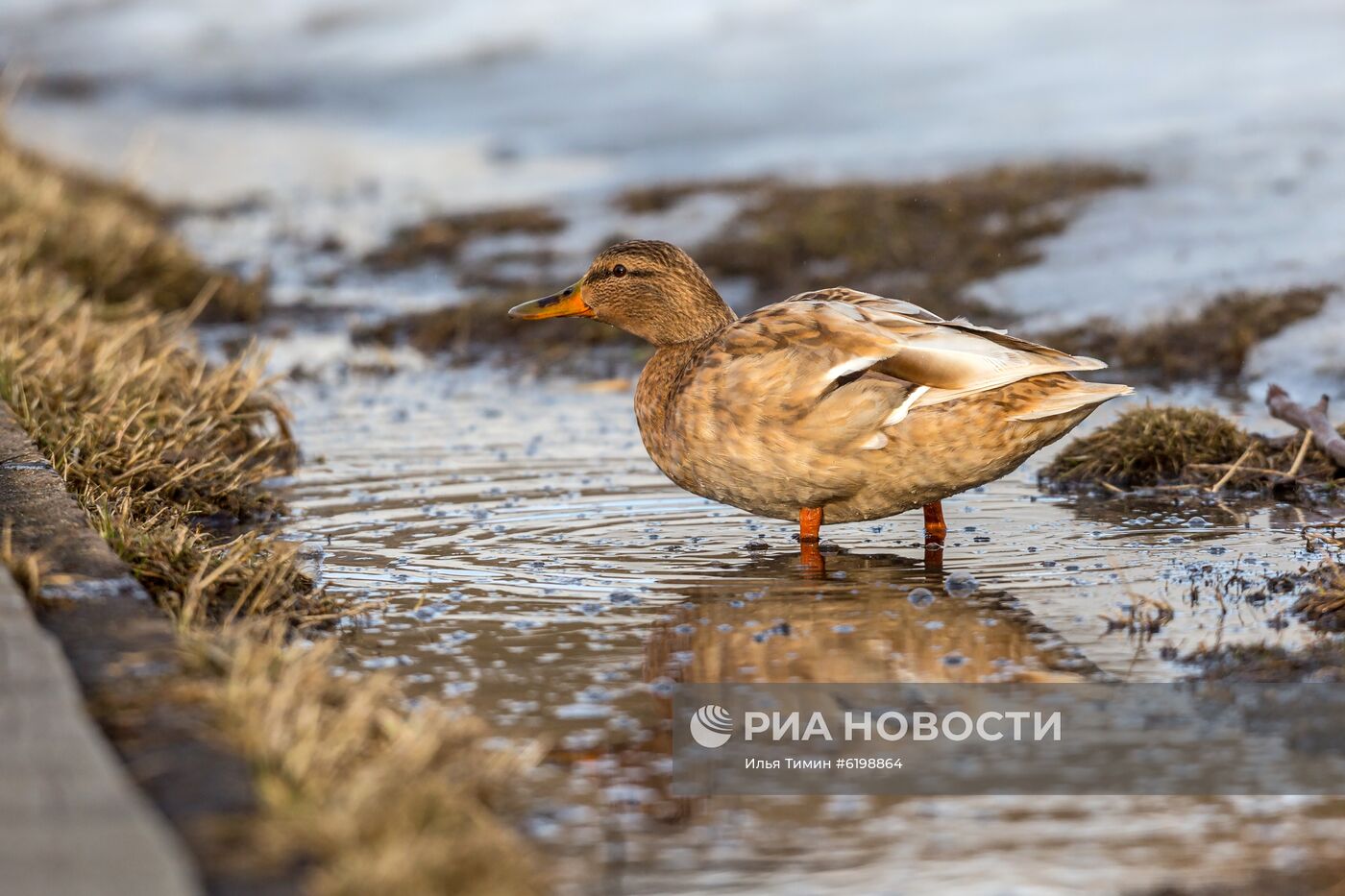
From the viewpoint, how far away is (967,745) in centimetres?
375

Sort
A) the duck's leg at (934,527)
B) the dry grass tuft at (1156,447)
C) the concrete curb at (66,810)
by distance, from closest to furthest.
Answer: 1. the concrete curb at (66,810)
2. the duck's leg at (934,527)
3. the dry grass tuft at (1156,447)

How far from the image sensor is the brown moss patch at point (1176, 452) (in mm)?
6551

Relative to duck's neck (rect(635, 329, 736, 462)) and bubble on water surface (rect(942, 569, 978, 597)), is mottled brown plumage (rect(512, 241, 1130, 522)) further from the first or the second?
bubble on water surface (rect(942, 569, 978, 597))

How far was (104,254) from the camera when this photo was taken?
1130cm

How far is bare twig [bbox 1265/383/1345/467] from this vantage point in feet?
20.4

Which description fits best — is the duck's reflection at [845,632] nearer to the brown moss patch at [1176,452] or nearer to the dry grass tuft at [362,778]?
the dry grass tuft at [362,778]

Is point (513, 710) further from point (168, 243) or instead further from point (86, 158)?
point (86, 158)

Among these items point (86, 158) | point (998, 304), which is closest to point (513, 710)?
point (998, 304)

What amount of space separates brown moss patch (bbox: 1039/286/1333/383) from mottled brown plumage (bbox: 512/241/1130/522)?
430 centimetres

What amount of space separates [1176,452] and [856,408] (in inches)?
82.1

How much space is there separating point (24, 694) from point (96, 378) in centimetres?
390

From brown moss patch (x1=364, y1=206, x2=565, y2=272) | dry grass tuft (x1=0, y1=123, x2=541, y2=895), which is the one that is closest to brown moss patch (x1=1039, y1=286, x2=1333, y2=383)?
dry grass tuft (x1=0, y1=123, x2=541, y2=895)

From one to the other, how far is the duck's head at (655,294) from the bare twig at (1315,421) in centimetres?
220

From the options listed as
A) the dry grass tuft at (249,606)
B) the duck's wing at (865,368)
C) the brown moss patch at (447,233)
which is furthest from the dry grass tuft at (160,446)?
the brown moss patch at (447,233)
